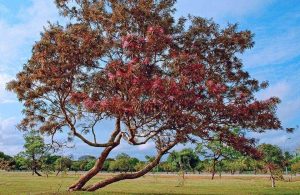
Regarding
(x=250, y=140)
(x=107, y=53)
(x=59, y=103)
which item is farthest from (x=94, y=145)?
(x=250, y=140)

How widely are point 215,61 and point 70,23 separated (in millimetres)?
8898

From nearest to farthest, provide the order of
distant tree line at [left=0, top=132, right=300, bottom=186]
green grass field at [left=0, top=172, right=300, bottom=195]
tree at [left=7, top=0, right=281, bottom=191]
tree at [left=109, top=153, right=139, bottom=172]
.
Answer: tree at [left=7, top=0, right=281, bottom=191] < green grass field at [left=0, top=172, right=300, bottom=195] < distant tree line at [left=0, top=132, right=300, bottom=186] < tree at [left=109, top=153, right=139, bottom=172]

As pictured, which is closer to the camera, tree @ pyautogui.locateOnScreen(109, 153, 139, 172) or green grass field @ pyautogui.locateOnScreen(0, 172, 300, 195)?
green grass field @ pyautogui.locateOnScreen(0, 172, 300, 195)

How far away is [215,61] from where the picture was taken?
26.5 metres

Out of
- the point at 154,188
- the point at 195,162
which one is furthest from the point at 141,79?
the point at 195,162

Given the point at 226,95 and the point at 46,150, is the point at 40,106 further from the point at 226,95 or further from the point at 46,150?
the point at 226,95

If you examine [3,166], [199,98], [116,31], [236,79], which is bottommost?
[3,166]

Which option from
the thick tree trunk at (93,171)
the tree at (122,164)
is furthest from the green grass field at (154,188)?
the tree at (122,164)

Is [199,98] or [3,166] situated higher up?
[199,98]

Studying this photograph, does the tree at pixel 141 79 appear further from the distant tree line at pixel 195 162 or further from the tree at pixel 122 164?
the tree at pixel 122 164

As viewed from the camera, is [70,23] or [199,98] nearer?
[199,98]

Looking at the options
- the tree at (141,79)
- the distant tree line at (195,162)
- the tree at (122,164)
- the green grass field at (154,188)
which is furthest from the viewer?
the tree at (122,164)

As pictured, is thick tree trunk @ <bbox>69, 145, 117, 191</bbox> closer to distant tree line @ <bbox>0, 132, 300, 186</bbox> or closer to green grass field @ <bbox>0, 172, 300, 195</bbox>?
green grass field @ <bbox>0, 172, 300, 195</bbox>

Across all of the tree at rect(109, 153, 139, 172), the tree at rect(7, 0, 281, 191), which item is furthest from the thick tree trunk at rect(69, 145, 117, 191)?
the tree at rect(109, 153, 139, 172)
